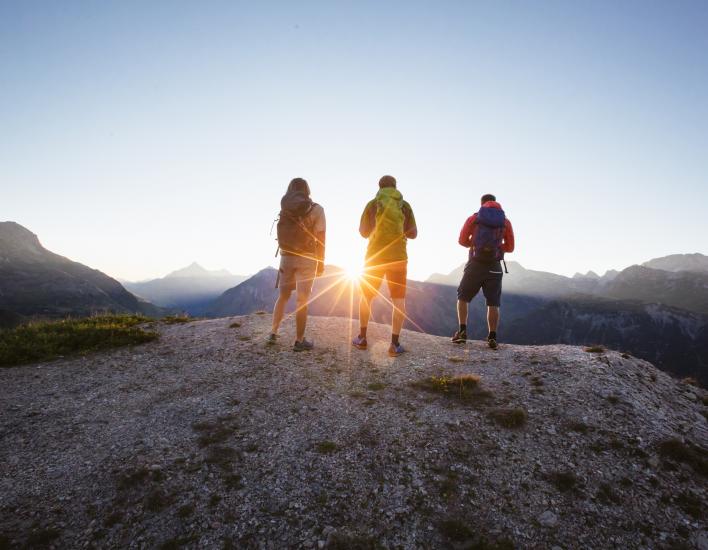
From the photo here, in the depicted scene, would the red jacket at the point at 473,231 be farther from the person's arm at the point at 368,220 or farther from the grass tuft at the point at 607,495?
the grass tuft at the point at 607,495

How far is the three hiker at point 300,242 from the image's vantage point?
32.2 ft

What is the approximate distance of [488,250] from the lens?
10086 mm

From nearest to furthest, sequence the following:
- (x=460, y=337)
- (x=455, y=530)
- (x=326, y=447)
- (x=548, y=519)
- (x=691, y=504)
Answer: (x=455, y=530), (x=548, y=519), (x=691, y=504), (x=326, y=447), (x=460, y=337)

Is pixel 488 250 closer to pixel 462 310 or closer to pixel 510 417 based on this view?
pixel 462 310

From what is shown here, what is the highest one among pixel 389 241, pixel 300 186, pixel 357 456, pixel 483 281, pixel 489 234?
pixel 300 186

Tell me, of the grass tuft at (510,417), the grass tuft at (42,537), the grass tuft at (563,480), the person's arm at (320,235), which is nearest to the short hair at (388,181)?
the person's arm at (320,235)

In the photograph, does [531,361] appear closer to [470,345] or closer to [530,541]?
[470,345]

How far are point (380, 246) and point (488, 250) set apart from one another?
3151 millimetres

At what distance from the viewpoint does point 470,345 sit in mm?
11172

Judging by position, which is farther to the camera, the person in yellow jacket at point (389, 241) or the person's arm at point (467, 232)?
the person's arm at point (467, 232)

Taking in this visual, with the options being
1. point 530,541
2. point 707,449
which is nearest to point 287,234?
point 530,541

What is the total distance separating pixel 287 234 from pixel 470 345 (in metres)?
6.64

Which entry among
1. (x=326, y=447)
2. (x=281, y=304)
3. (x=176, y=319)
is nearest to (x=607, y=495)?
(x=326, y=447)

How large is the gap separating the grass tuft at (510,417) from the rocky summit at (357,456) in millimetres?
33
